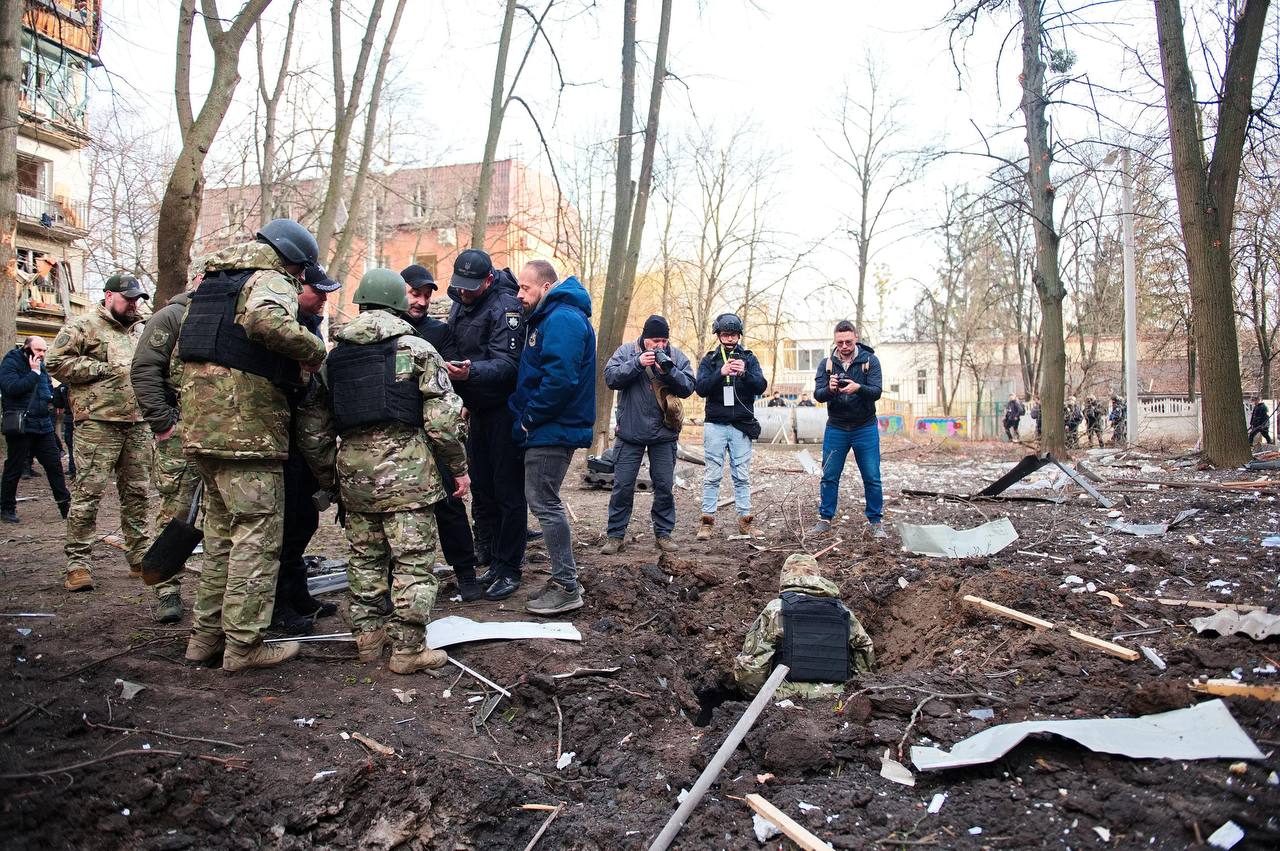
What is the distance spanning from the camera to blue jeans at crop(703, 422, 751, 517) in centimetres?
721

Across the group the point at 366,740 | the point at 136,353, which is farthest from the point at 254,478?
the point at 136,353

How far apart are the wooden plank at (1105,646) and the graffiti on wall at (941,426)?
106 feet

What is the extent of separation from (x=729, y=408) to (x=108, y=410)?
4.99 m

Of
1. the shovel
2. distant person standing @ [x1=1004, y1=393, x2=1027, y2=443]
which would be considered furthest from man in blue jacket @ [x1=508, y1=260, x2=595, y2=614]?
distant person standing @ [x1=1004, y1=393, x2=1027, y2=443]

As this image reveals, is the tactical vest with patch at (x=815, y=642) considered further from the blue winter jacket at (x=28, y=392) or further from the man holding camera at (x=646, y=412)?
the blue winter jacket at (x=28, y=392)

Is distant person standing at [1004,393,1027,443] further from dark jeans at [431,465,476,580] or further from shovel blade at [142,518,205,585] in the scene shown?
shovel blade at [142,518,205,585]

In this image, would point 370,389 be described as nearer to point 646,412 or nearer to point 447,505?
point 447,505

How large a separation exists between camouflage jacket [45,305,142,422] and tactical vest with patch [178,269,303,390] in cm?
223

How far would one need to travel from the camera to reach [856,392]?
711cm

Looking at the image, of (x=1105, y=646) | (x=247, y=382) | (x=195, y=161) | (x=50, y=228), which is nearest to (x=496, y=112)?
(x=195, y=161)

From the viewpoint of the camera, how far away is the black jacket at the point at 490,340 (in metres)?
5.02

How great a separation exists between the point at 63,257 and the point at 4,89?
28.0 meters

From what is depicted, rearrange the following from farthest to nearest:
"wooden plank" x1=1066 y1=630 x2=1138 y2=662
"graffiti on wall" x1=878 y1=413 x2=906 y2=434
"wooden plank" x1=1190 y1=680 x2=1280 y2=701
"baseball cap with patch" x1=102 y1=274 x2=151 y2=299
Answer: "graffiti on wall" x1=878 y1=413 x2=906 y2=434 < "baseball cap with patch" x1=102 y1=274 x2=151 y2=299 < "wooden plank" x1=1066 y1=630 x2=1138 y2=662 < "wooden plank" x1=1190 y1=680 x2=1280 y2=701

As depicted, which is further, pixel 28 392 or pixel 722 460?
pixel 28 392
